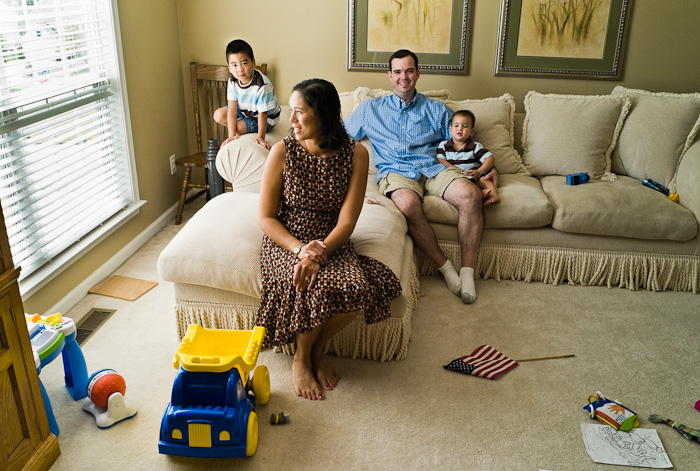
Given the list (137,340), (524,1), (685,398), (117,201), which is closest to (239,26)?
(117,201)

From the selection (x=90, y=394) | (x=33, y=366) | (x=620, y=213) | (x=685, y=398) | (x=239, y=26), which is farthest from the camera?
(x=239, y=26)

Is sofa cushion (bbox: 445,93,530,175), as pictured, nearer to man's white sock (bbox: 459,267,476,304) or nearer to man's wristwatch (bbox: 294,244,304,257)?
man's white sock (bbox: 459,267,476,304)

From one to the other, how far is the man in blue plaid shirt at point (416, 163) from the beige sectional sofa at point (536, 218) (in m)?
0.08

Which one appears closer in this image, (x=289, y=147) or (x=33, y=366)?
(x=33, y=366)

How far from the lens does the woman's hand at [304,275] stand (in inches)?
86.7

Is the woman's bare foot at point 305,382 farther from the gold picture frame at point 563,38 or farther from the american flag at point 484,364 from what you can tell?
the gold picture frame at point 563,38

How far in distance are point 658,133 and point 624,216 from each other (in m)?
0.70

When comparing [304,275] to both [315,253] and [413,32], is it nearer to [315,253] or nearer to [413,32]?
[315,253]

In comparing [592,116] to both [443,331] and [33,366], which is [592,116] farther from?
[33,366]

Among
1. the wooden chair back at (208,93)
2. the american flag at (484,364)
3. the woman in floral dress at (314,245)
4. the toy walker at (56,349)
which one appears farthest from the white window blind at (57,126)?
the american flag at (484,364)

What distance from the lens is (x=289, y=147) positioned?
7.75 ft

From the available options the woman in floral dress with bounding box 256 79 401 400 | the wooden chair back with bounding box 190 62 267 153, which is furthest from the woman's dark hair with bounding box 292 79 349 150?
the wooden chair back with bounding box 190 62 267 153

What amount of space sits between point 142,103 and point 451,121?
185cm

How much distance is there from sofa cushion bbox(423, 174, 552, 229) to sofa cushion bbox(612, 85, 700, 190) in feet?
2.40
